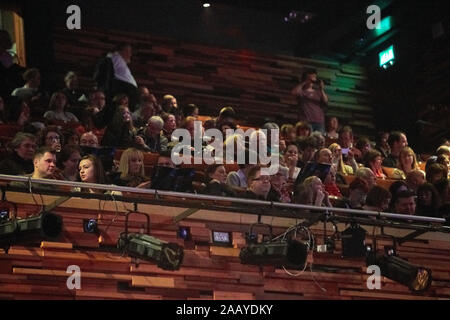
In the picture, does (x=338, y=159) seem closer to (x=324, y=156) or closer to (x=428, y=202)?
(x=324, y=156)

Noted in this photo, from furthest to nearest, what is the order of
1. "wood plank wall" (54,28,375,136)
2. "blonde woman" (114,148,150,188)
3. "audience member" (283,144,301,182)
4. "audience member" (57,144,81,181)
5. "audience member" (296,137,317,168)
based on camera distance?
"wood plank wall" (54,28,375,136), "audience member" (296,137,317,168), "audience member" (283,144,301,182), "blonde woman" (114,148,150,188), "audience member" (57,144,81,181)

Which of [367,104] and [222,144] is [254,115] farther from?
[222,144]

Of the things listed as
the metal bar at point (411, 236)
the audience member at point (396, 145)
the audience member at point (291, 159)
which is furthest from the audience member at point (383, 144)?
the metal bar at point (411, 236)

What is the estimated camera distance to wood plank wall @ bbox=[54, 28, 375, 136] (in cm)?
697

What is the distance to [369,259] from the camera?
3957 millimetres

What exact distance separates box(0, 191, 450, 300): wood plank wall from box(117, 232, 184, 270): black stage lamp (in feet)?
1.07

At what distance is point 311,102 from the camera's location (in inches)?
251

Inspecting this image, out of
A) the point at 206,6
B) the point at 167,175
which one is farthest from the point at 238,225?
the point at 206,6

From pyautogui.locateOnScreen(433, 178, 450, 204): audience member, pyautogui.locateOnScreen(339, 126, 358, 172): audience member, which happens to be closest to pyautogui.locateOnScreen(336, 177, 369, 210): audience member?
pyautogui.locateOnScreen(433, 178, 450, 204): audience member

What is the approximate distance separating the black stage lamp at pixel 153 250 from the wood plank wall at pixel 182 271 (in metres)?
0.33

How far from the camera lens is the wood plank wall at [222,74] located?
22.9 feet

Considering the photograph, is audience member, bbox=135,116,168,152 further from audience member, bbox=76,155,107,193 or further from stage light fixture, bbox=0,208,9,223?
stage light fixture, bbox=0,208,9,223

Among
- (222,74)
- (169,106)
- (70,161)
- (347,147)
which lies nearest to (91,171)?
(70,161)

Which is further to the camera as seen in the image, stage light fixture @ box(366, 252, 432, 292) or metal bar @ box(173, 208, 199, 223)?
metal bar @ box(173, 208, 199, 223)
